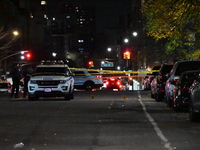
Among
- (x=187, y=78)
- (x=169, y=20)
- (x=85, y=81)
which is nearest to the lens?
(x=187, y=78)

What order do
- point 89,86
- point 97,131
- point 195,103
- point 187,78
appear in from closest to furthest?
1. point 97,131
2. point 195,103
3. point 187,78
4. point 89,86

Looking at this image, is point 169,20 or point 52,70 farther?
point 52,70

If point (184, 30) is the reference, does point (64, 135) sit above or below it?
below

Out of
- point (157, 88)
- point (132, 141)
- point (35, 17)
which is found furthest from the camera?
point (35, 17)

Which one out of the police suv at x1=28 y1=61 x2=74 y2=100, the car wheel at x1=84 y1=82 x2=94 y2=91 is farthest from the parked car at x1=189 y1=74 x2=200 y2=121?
the car wheel at x1=84 y1=82 x2=94 y2=91

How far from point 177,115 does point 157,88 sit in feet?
29.3

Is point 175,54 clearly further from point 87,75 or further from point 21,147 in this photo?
point 21,147

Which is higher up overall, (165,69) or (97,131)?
(165,69)

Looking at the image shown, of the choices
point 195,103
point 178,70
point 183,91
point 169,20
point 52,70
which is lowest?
point 195,103

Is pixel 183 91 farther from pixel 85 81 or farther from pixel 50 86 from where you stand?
pixel 85 81

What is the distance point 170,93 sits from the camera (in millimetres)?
22734

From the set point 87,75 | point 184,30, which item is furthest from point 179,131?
point 87,75

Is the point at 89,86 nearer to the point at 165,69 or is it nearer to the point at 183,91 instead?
the point at 165,69

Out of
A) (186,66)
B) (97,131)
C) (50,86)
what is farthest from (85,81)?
(97,131)
